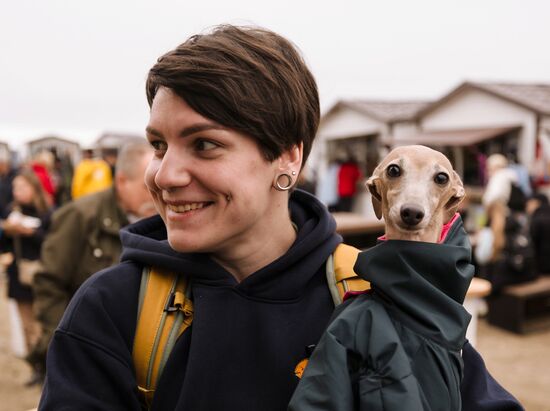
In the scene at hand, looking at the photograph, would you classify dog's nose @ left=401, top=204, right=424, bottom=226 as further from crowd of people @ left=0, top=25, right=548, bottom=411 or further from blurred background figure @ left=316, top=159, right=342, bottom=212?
blurred background figure @ left=316, top=159, right=342, bottom=212

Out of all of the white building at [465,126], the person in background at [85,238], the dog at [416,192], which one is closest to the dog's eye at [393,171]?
the dog at [416,192]

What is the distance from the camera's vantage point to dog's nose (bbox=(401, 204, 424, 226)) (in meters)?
1.09

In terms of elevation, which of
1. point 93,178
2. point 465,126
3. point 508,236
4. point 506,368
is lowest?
point 506,368

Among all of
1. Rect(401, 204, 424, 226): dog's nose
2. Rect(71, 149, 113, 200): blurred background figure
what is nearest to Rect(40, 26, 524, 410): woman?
Rect(401, 204, 424, 226): dog's nose

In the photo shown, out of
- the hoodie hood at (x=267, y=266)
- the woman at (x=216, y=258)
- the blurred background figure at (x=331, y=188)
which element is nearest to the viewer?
the woman at (x=216, y=258)

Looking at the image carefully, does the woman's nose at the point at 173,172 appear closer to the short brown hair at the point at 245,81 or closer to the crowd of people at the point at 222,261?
the crowd of people at the point at 222,261

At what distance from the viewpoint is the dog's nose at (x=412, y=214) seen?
1.09 metres

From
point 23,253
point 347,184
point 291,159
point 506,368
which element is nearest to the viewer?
point 291,159

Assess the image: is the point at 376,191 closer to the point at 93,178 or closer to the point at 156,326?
the point at 156,326

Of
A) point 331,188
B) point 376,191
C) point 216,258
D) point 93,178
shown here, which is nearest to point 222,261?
point 216,258

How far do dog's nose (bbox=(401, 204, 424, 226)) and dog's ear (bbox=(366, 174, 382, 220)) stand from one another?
0.13 meters

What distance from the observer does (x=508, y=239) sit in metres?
6.25

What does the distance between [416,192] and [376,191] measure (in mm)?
119

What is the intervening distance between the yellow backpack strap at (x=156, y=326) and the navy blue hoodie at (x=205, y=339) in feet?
0.06
